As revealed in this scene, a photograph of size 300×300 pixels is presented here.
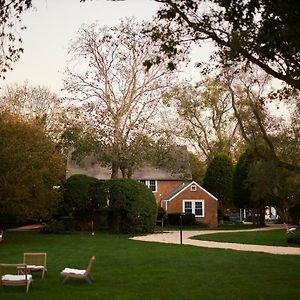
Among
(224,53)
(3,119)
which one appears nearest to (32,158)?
(3,119)

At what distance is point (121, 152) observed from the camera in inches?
1761

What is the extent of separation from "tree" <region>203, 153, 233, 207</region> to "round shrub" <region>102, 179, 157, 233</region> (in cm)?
1944

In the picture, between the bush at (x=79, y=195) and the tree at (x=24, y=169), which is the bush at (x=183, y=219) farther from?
the tree at (x=24, y=169)

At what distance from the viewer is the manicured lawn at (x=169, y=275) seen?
13398 millimetres

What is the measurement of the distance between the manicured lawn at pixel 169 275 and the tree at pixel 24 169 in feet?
18.2

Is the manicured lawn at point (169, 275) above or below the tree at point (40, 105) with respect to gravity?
below

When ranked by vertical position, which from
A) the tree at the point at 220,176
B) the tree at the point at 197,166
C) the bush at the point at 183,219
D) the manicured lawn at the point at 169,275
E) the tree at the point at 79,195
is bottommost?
the manicured lawn at the point at 169,275

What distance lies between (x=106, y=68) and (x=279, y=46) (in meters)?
33.3

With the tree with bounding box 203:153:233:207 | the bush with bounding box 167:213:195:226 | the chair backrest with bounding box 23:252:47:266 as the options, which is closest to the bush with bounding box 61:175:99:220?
the bush with bounding box 167:213:195:226

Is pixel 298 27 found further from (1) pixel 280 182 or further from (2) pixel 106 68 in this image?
(1) pixel 280 182

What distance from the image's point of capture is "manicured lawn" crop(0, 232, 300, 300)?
13398 millimetres

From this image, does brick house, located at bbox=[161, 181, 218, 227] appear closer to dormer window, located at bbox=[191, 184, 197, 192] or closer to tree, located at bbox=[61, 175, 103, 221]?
dormer window, located at bbox=[191, 184, 197, 192]

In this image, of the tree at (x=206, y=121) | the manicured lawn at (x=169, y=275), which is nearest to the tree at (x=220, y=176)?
the tree at (x=206, y=121)

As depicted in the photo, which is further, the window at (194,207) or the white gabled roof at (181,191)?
the white gabled roof at (181,191)
